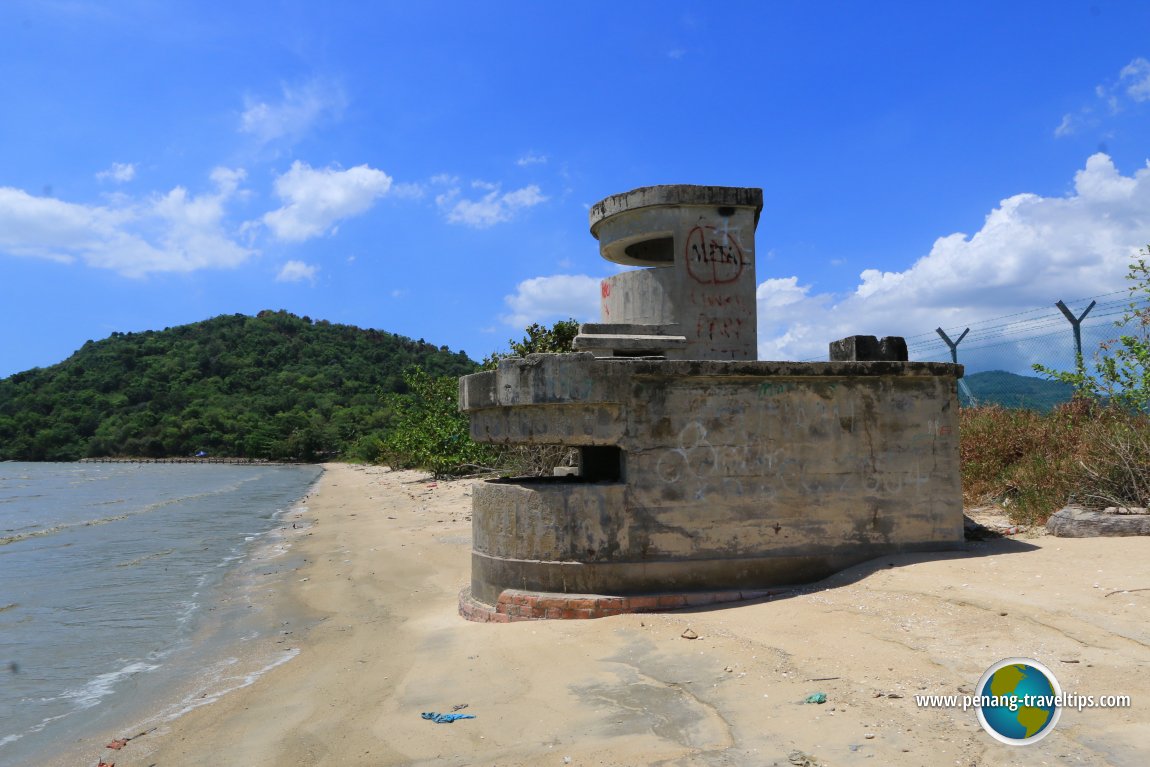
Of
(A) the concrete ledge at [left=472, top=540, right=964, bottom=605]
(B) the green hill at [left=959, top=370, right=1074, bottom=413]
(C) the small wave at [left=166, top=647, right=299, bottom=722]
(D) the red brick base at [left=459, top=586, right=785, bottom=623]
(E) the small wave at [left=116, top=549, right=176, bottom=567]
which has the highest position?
(B) the green hill at [left=959, top=370, right=1074, bottom=413]

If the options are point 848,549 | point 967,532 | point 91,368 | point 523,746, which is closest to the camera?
point 523,746

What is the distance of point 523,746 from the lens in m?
4.03

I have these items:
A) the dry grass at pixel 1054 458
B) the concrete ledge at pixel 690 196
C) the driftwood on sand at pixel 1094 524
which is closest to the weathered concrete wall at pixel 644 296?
the concrete ledge at pixel 690 196

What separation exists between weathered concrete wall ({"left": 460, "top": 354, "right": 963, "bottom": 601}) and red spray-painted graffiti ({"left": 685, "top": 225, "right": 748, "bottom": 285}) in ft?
6.65

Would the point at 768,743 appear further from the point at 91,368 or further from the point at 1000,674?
the point at 91,368

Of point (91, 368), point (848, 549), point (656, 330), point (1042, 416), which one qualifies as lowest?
point (848, 549)

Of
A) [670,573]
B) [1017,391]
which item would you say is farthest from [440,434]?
[670,573]

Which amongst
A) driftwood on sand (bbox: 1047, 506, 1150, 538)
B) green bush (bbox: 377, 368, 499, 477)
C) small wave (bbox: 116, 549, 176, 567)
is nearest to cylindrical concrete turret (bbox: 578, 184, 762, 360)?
driftwood on sand (bbox: 1047, 506, 1150, 538)

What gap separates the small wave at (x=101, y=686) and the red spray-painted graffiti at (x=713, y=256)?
6706 mm

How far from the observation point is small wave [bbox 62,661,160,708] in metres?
6.39

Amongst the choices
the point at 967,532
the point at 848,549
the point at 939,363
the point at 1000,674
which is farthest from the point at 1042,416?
the point at 1000,674

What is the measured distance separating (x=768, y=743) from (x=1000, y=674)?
145 centimetres

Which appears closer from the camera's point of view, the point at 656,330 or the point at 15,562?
the point at 656,330

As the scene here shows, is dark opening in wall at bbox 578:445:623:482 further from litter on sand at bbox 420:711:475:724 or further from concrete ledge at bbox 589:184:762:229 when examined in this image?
litter on sand at bbox 420:711:475:724
